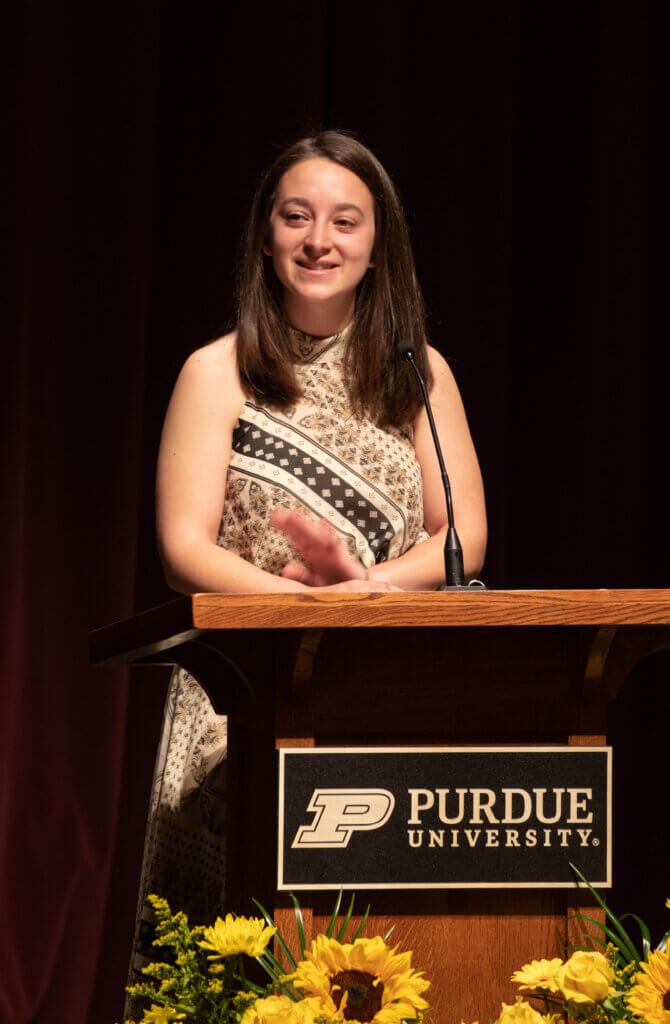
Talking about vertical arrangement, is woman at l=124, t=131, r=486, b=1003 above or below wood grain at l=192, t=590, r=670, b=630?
above

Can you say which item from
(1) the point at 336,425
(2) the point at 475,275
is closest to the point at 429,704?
(1) the point at 336,425

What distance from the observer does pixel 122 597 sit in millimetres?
2828

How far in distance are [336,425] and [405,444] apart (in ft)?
0.36

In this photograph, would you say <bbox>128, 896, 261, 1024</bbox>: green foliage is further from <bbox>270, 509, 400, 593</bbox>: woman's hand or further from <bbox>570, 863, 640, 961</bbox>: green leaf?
<bbox>270, 509, 400, 593</bbox>: woman's hand

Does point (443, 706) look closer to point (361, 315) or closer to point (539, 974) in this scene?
point (539, 974)

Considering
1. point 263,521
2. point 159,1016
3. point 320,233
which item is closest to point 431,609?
point 159,1016

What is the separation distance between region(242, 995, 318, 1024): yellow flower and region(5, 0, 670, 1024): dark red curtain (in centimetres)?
173

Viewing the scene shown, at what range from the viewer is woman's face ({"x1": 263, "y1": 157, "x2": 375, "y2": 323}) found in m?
1.90

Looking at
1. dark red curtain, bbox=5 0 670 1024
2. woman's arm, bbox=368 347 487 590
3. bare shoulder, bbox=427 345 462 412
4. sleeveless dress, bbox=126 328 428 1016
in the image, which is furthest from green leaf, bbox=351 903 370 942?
dark red curtain, bbox=5 0 670 1024

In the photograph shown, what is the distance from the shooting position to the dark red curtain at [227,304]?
2.78 metres

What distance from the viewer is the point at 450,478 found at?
6.25ft

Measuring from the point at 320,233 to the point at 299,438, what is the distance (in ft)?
0.97

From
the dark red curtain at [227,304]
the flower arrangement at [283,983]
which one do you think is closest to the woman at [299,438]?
the flower arrangement at [283,983]

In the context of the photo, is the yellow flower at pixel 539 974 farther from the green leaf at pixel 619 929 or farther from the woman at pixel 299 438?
the woman at pixel 299 438
